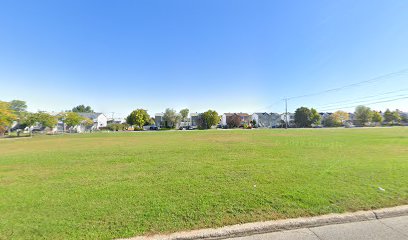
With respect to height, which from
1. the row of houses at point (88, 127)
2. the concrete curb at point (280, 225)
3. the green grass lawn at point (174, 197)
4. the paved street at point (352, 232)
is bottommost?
the paved street at point (352, 232)

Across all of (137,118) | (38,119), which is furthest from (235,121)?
(38,119)

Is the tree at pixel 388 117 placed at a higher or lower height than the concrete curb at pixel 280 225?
higher

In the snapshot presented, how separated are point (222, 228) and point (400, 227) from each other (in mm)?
3219

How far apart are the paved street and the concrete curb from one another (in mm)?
91

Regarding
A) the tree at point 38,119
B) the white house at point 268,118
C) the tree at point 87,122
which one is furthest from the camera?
the white house at point 268,118

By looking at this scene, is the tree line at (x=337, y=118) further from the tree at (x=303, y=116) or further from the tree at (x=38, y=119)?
the tree at (x=38, y=119)

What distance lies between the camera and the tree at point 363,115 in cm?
7212

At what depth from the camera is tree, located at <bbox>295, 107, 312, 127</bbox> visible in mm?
70312

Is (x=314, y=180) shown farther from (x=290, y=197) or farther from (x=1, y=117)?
(x=1, y=117)

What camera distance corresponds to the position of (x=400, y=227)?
3.14 m

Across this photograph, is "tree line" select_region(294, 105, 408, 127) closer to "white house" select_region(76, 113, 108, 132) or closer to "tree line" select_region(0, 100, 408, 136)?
"tree line" select_region(0, 100, 408, 136)

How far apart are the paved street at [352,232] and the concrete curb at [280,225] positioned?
9 centimetres

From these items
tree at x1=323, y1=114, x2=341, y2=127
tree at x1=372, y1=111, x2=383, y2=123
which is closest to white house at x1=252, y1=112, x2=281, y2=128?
tree at x1=323, y1=114, x2=341, y2=127

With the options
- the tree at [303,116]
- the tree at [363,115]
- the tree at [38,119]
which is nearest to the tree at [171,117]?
the tree at [38,119]
